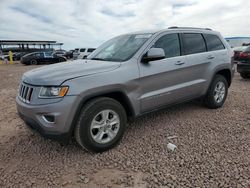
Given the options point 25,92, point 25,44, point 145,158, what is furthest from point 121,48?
point 25,44

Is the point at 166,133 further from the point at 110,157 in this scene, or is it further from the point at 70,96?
the point at 70,96

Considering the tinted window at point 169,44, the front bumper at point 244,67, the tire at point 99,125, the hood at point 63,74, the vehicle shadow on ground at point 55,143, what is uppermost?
the tinted window at point 169,44

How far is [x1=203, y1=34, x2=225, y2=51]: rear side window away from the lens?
15.2 ft

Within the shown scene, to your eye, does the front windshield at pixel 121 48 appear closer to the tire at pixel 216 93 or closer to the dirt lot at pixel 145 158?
the dirt lot at pixel 145 158

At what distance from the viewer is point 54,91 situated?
2711 mm

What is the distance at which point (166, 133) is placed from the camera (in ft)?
12.2

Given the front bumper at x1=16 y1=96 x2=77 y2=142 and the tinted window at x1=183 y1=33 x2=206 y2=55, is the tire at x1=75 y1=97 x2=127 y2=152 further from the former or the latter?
the tinted window at x1=183 y1=33 x2=206 y2=55

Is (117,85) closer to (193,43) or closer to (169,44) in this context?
(169,44)

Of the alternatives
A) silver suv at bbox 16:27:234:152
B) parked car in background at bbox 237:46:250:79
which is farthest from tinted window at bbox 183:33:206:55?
parked car in background at bbox 237:46:250:79

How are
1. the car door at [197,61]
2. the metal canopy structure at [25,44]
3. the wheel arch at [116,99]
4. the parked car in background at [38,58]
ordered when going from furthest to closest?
the metal canopy structure at [25,44] → the parked car in background at [38,58] → the car door at [197,61] → the wheel arch at [116,99]

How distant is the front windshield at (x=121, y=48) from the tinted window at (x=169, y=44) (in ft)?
0.80

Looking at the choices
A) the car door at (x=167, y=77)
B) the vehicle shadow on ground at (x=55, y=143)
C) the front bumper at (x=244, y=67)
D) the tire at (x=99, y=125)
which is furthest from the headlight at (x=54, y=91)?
the front bumper at (x=244, y=67)

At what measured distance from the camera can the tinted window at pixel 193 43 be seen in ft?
13.7

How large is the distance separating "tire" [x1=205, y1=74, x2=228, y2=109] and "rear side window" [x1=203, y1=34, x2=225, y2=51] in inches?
24.3
